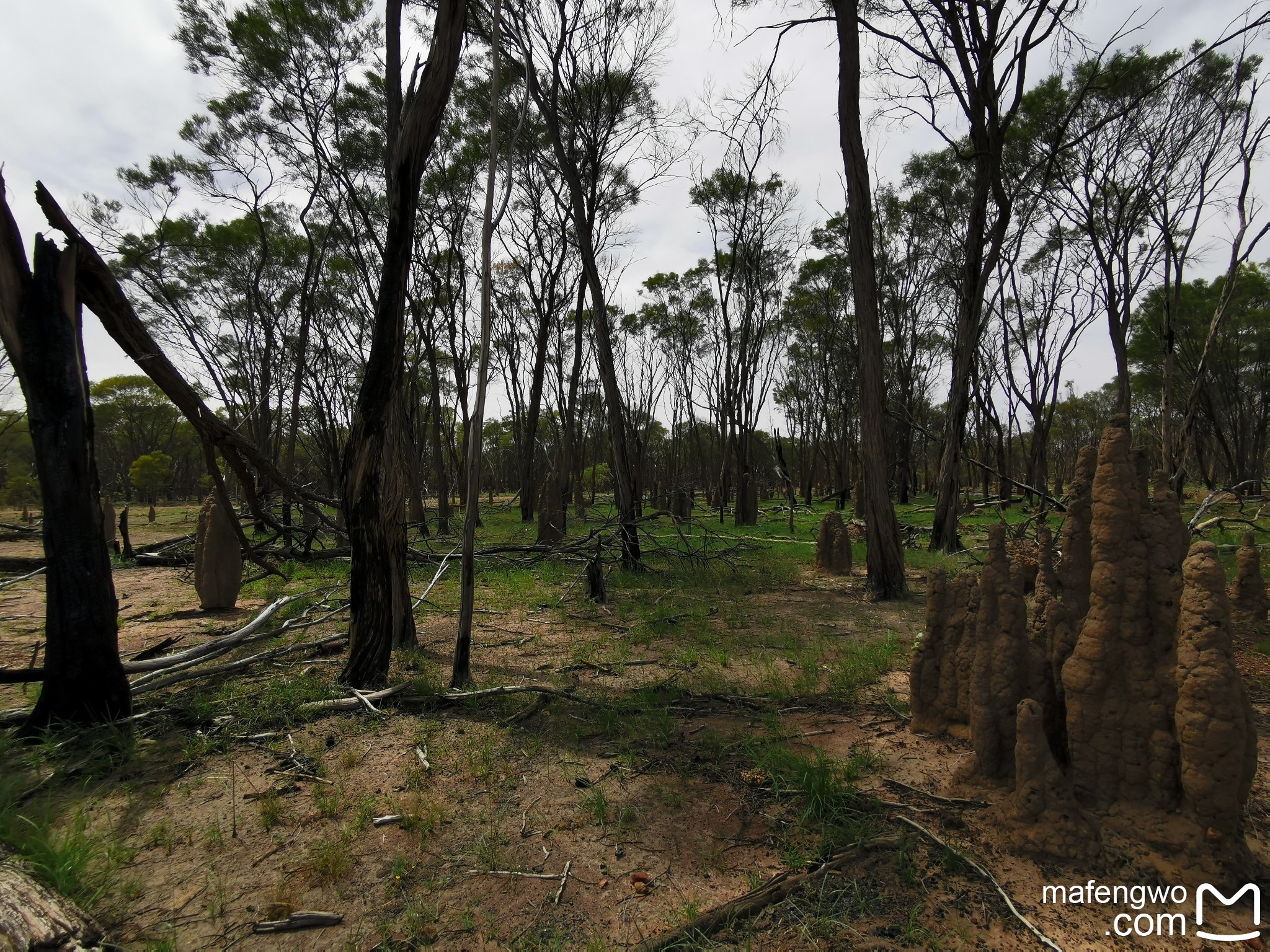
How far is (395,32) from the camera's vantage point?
4.40m

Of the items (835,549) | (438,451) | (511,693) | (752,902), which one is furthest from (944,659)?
(438,451)

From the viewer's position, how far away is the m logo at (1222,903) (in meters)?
1.86

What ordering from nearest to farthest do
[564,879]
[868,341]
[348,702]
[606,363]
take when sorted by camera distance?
[564,879] → [348,702] → [868,341] → [606,363]

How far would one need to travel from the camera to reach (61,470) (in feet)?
10.8

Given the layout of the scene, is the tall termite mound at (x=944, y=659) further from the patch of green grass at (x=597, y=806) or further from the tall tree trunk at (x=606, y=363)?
the tall tree trunk at (x=606, y=363)

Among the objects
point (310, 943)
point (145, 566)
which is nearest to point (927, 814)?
point (310, 943)

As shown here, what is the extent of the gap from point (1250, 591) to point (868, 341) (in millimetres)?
4454

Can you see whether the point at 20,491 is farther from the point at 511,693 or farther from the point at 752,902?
the point at 752,902

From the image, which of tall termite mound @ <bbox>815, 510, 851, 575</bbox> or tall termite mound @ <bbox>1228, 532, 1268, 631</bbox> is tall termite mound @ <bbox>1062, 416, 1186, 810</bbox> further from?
tall termite mound @ <bbox>815, 510, 851, 575</bbox>

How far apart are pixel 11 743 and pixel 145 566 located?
928 cm

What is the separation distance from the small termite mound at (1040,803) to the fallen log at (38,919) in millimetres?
3326

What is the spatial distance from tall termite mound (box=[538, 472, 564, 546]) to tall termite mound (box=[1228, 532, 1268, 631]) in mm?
9285

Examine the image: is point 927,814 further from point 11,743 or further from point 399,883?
point 11,743

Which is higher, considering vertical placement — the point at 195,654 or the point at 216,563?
the point at 216,563
